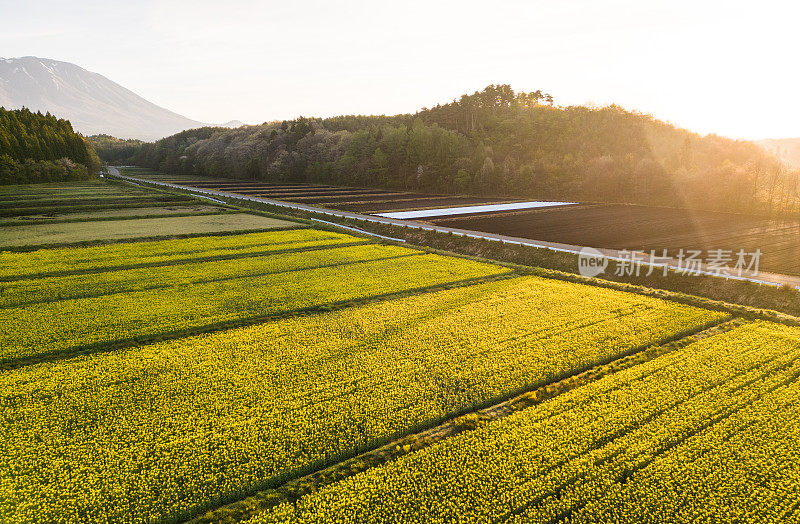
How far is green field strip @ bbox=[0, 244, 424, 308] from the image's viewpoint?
22578 millimetres

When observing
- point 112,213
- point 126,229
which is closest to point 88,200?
point 112,213

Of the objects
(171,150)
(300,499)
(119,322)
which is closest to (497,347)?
(300,499)

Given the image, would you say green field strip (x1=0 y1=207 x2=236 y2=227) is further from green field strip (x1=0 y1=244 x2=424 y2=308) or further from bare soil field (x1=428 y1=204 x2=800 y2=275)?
bare soil field (x1=428 y1=204 x2=800 y2=275)

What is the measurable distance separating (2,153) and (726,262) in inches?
4096

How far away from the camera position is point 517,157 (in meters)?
89.9

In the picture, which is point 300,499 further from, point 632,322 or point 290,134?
point 290,134

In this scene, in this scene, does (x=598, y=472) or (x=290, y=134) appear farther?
(x=290, y=134)

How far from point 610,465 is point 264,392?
9.04 m

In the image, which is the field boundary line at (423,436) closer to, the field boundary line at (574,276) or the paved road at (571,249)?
the field boundary line at (574,276)

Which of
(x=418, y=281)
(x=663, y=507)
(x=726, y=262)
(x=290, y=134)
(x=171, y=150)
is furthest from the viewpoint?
(x=171, y=150)

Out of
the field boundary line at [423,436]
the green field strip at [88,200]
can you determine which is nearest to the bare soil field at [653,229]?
the field boundary line at [423,436]

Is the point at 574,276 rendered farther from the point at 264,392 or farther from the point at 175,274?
the point at 175,274

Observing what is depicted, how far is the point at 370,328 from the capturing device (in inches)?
723

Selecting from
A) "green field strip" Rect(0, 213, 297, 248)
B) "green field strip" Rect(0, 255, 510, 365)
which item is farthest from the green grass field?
"green field strip" Rect(0, 255, 510, 365)
